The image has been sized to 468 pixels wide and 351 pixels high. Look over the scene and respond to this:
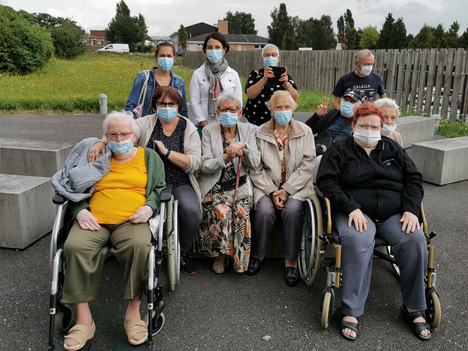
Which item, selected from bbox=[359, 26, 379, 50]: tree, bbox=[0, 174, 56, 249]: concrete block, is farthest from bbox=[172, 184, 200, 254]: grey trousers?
bbox=[359, 26, 379, 50]: tree

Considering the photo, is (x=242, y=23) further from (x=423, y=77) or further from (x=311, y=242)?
(x=311, y=242)

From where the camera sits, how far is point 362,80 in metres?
6.00

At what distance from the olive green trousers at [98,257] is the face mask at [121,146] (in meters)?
0.59

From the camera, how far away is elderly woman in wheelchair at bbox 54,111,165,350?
2.92 metres

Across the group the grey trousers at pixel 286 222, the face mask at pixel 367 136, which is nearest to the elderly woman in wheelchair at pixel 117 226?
the grey trousers at pixel 286 222

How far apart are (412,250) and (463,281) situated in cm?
114

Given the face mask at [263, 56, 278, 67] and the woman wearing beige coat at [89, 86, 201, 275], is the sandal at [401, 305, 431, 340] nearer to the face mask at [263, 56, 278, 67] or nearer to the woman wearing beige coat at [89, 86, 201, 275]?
the woman wearing beige coat at [89, 86, 201, 275]

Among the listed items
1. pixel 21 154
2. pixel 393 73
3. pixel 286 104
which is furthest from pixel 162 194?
pixel 393 73

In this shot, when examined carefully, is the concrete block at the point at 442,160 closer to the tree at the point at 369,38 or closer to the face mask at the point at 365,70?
the face mask at the point at 365,70

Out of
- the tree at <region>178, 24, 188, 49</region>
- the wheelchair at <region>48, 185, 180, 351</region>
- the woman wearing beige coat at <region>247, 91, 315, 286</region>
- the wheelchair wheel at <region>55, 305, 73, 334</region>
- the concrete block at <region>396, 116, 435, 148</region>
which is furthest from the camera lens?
the tree at <region>178, 24, 188, 49</region>

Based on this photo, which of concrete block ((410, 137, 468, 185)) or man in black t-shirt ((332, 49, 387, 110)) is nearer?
man in black t-shirt ((332, 49, 387, 110))

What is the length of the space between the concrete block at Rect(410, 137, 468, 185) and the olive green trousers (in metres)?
5.33

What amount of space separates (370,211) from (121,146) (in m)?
2.04

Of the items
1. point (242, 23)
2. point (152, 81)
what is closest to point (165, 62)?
point (152, 81)
